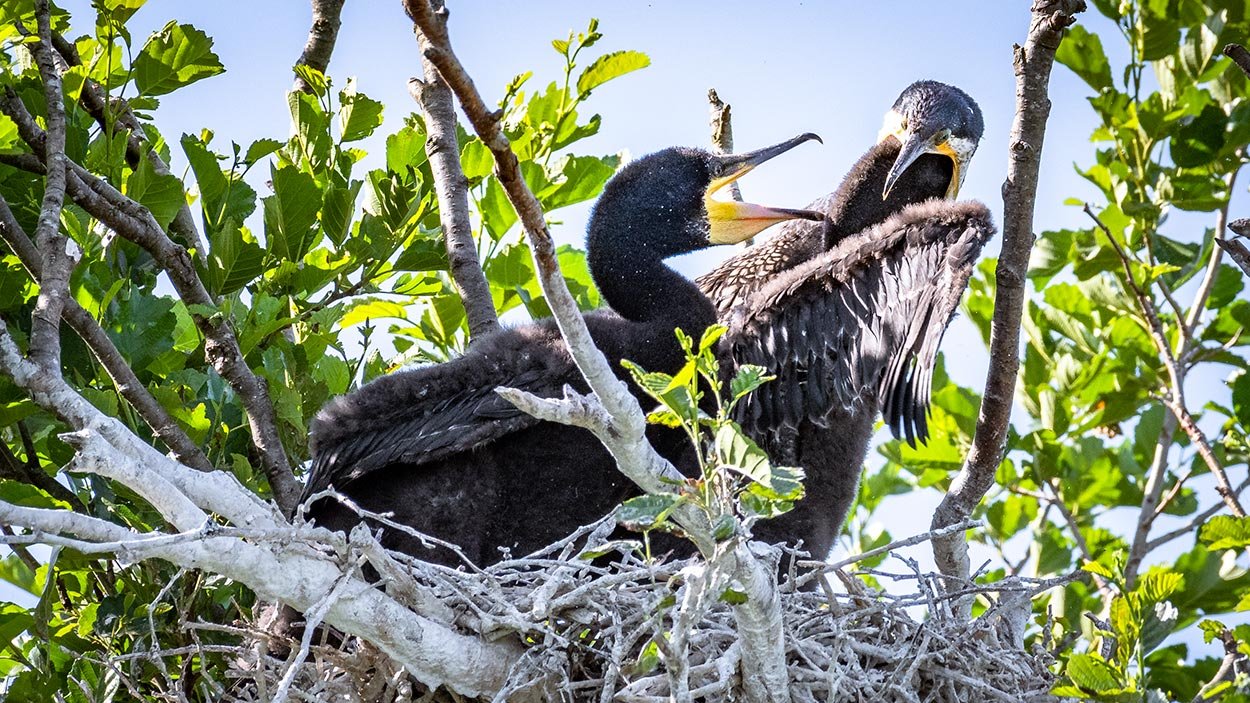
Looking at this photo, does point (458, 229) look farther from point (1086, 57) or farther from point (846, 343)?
point (1086, 57)

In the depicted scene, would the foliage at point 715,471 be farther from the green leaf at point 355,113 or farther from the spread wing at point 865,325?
the green leaf at point 355,113

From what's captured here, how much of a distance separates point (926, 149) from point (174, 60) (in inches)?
82.6

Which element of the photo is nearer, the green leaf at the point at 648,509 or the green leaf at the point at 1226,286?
the green leaf at the point at 648,509

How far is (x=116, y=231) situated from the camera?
3771 mm

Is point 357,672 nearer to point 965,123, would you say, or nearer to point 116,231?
point 116,231

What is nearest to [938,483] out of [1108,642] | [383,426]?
[1108,642]

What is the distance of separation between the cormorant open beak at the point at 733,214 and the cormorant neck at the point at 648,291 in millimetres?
325

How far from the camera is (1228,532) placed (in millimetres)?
3668

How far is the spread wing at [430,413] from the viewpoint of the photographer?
3582 mm

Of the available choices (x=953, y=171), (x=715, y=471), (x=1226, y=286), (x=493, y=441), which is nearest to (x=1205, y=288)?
(x=1226, y=286)

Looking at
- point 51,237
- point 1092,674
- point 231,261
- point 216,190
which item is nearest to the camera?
point 1092,674

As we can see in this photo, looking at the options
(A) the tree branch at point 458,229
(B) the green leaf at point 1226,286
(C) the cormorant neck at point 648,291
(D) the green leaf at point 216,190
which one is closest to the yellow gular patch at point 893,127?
(C) the cormorant neck at point 648,291

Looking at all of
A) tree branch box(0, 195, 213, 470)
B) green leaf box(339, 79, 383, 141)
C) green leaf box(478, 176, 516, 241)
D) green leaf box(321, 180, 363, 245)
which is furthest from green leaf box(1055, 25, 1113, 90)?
tree branch box(0, 195, 213, 470)

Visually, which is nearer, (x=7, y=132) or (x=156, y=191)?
(x=7, y=132)
